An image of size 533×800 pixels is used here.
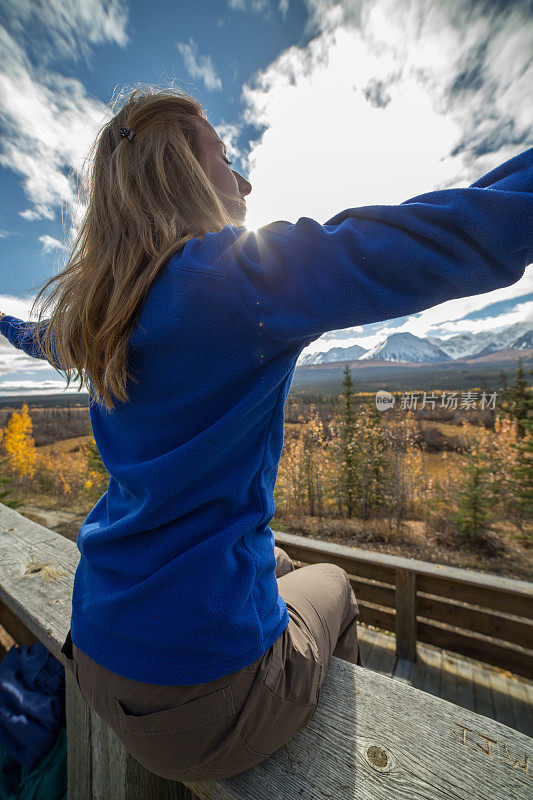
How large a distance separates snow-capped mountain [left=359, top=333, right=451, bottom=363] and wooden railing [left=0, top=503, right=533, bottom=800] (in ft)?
572

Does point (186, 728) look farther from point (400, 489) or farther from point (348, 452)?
point (400, 489)

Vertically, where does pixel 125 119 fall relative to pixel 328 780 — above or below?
above

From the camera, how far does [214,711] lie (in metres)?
0.63

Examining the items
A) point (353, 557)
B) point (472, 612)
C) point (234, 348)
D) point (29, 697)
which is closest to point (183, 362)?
point (234, 348)

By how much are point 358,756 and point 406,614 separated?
2.21 m

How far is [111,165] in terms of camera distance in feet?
2.45

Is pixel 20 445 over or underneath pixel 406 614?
underneath

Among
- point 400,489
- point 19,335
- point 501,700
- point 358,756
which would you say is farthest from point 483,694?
point 400,489

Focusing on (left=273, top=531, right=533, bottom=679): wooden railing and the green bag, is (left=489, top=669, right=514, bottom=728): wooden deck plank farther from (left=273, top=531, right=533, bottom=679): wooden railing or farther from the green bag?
the green bag

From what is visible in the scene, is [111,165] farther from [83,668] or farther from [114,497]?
[83,668]

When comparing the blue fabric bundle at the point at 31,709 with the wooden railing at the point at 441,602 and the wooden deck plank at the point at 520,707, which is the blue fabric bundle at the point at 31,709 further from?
the wooden deck plank at the point at 520,707

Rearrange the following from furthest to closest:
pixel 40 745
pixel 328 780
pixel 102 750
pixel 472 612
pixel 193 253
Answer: pixel 472 612 → pixel 40 745 → pixel 102 750 → pixel 328 780 → pixel 193 253

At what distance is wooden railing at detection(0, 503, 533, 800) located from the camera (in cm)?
68

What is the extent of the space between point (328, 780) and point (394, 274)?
99cm
